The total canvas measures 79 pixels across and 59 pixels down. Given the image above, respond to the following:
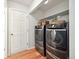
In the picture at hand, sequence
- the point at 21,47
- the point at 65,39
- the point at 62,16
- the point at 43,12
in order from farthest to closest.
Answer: the point at 43,12, the point at 21,47, the point at 62,16, the point at 65,39

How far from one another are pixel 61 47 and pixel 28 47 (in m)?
3.08

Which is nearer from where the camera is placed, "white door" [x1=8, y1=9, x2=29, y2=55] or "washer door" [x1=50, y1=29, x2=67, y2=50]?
"washer door" [x1=50, y1=29, x2=67, y2=50]

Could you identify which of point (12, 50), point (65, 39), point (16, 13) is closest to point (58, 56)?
point (65, 39)

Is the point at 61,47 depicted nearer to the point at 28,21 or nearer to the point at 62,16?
the point at 62,16

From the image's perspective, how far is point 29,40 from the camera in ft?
16.4

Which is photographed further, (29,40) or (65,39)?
(29,40)

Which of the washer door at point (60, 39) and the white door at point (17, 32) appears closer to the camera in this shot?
the washer door at point (60, 39)

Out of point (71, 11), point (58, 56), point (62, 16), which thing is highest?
point (62, 16)

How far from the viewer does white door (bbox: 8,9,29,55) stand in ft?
13.7

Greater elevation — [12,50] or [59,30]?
[59,30]

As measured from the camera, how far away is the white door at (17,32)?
4185 mm

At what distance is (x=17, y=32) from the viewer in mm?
4488

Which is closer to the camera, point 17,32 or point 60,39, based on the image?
point 60,39
